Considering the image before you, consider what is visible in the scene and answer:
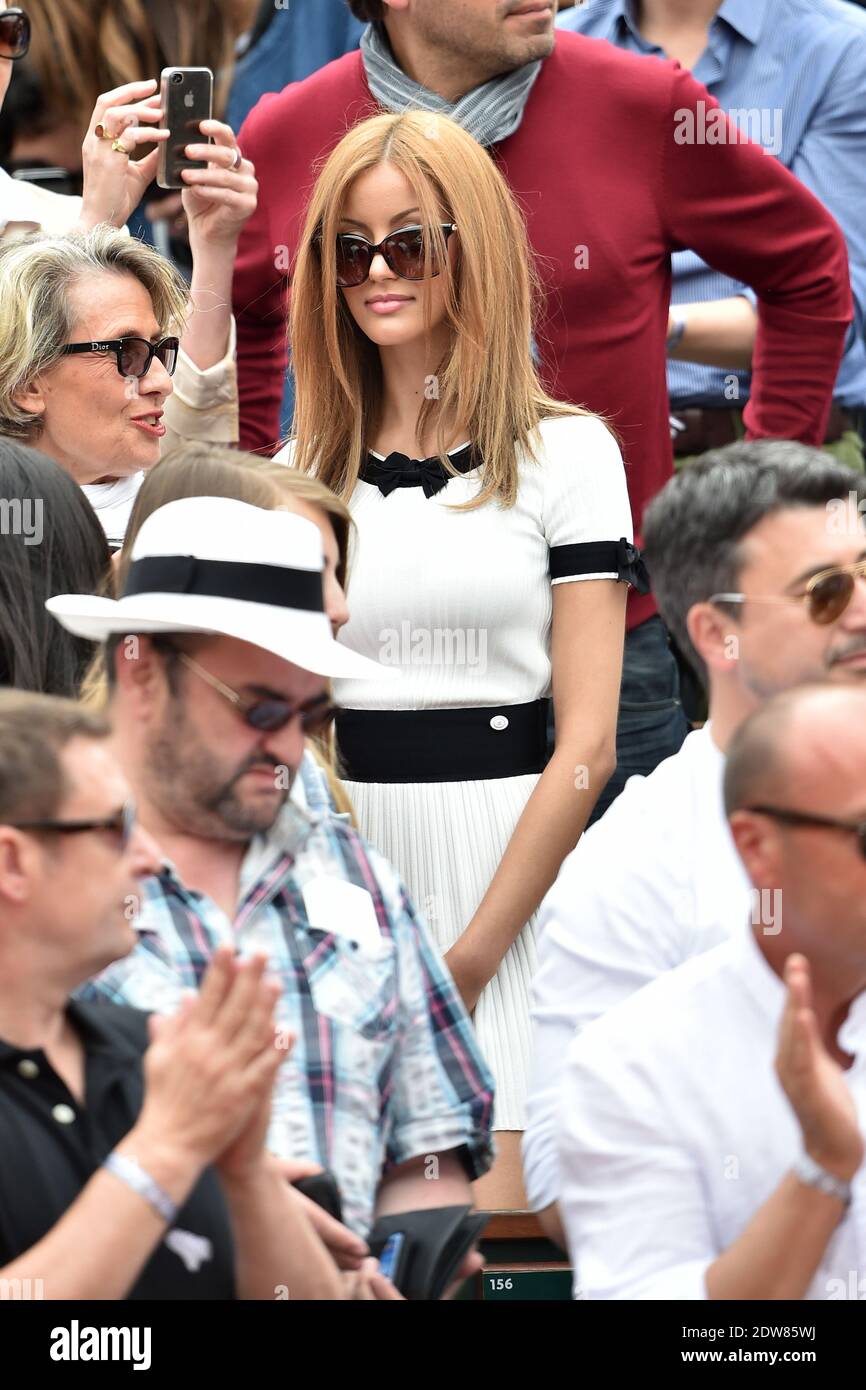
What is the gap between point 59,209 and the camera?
4.05 meters

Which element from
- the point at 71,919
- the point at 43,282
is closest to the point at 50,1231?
the point at 71,919

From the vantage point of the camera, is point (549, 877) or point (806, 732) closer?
point (806, 732)

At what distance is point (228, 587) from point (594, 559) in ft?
3.01

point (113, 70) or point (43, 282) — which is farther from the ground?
point (113, 70)

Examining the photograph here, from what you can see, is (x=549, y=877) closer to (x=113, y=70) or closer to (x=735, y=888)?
(x=735, y=888)

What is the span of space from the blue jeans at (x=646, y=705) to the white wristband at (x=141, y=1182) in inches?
68.1

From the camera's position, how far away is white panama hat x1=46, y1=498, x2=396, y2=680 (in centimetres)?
245

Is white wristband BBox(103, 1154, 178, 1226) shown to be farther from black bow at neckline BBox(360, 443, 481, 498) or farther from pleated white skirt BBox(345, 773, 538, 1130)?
black bow at neckline BBox(360, 443, 481, 498)

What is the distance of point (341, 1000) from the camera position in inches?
94.7

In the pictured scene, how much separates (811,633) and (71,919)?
1.13m

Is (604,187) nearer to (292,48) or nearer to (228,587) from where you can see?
(292,48)

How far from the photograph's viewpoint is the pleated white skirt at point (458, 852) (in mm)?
3164

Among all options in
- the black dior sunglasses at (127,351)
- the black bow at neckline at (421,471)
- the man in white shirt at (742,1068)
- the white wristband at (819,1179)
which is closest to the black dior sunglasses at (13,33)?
the black dior sunglasses at (127,351)
